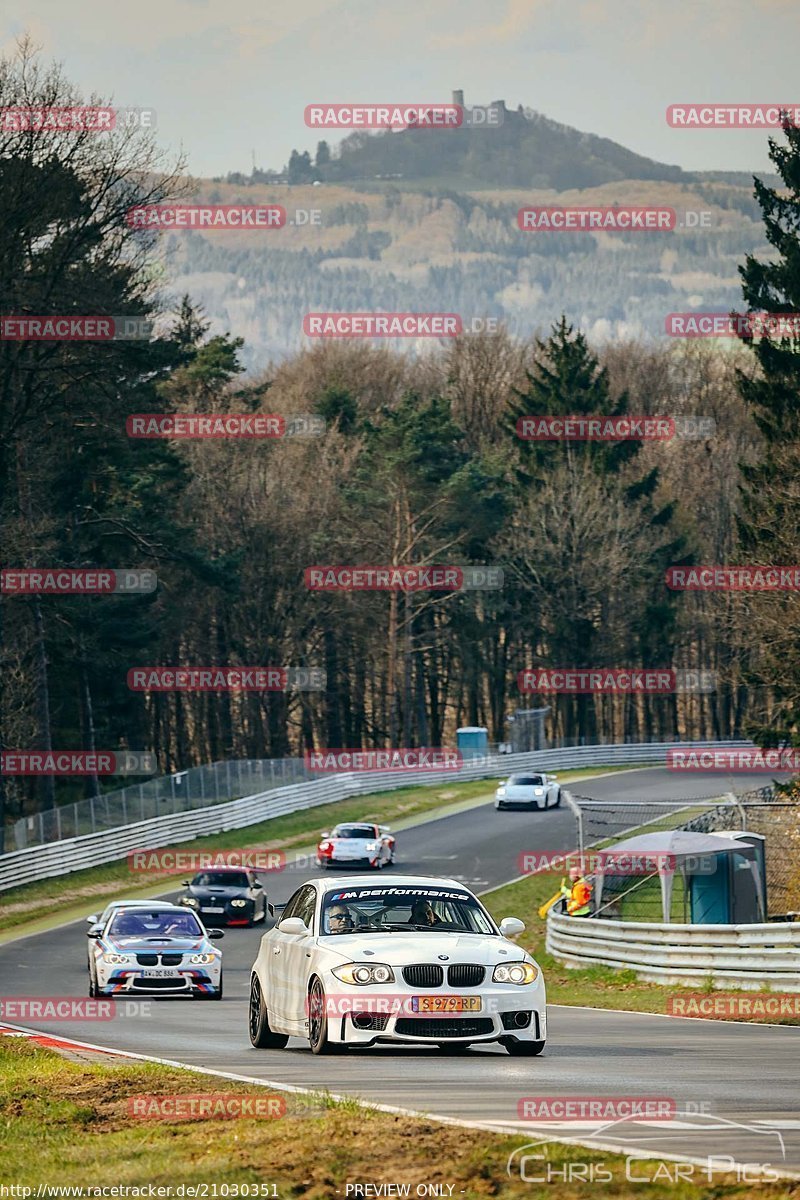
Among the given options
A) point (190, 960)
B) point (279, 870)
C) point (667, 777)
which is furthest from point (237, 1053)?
point (667, 777)

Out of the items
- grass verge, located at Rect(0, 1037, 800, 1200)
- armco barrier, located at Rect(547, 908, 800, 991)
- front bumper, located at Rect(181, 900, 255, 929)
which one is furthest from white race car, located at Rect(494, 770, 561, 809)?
grass verge, located at Rect(0, 1037, 800, 1200)

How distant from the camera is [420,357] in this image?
109 m

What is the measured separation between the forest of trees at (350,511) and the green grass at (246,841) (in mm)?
6261

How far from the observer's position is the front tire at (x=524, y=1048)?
44.7 feet

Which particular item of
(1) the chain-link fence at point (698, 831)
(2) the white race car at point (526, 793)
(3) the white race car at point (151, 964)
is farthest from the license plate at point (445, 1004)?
(2) the white race car at point (526, 793)

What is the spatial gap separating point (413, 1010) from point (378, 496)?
234 feet

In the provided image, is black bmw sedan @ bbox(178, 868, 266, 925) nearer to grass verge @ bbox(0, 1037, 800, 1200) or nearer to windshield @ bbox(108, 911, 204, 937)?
windshield @ bbox(108, 911, 204, 937)

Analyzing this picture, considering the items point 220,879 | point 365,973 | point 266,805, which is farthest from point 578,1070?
point 266,805

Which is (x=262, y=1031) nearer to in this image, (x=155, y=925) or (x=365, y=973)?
(x=365, y=973)

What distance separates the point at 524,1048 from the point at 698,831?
93.8ft

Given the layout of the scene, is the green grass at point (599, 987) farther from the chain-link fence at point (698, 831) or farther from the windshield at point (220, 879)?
the windshield at point (220, 879)

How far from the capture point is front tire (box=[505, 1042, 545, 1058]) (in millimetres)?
13625

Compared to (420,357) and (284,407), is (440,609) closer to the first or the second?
(284,407)

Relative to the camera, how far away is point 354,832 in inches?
1914
